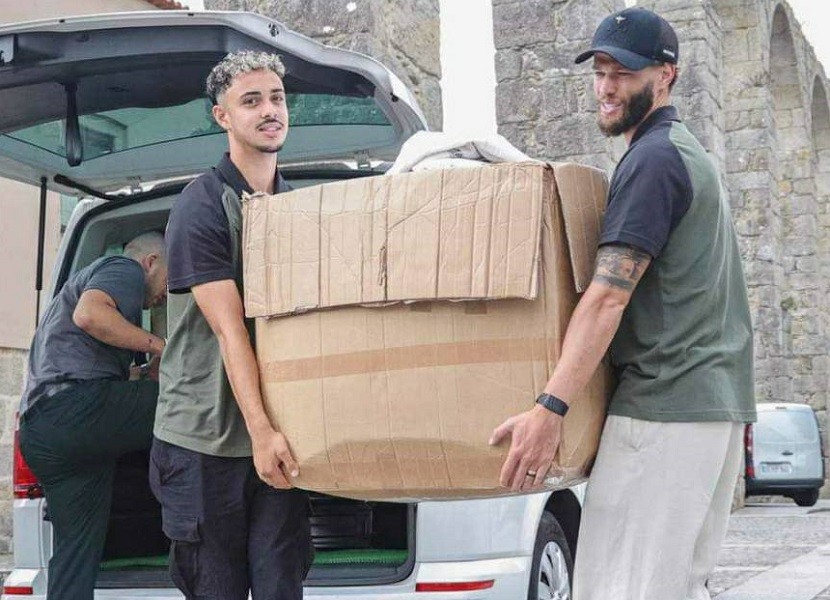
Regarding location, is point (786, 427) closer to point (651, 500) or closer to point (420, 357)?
point (651, 500)

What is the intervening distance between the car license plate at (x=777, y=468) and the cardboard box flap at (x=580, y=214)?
13966 mm

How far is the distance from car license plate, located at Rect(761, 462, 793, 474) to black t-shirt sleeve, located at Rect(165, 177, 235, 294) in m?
13.8

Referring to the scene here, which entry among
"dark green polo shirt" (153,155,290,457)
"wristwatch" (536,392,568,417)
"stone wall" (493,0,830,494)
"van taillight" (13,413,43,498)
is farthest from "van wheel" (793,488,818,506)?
"wristwatch" (536,392,568,417)

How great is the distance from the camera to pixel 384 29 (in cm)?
770

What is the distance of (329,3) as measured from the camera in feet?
25.1

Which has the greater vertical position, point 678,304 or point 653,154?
point 653,154

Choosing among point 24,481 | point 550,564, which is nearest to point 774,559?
point 550,564

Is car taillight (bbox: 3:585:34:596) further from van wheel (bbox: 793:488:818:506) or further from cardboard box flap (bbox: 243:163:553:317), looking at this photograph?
van wheel (bbox: 793:488:818:506)

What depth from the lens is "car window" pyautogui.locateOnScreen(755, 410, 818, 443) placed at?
16328 mm

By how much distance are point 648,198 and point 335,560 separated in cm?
183

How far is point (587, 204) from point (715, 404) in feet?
1.49

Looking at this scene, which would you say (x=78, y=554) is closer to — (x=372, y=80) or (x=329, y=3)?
(x=372, y=80)

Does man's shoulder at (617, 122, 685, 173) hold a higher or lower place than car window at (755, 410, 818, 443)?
higher

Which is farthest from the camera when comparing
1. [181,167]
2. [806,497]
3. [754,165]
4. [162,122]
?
[806,497]
